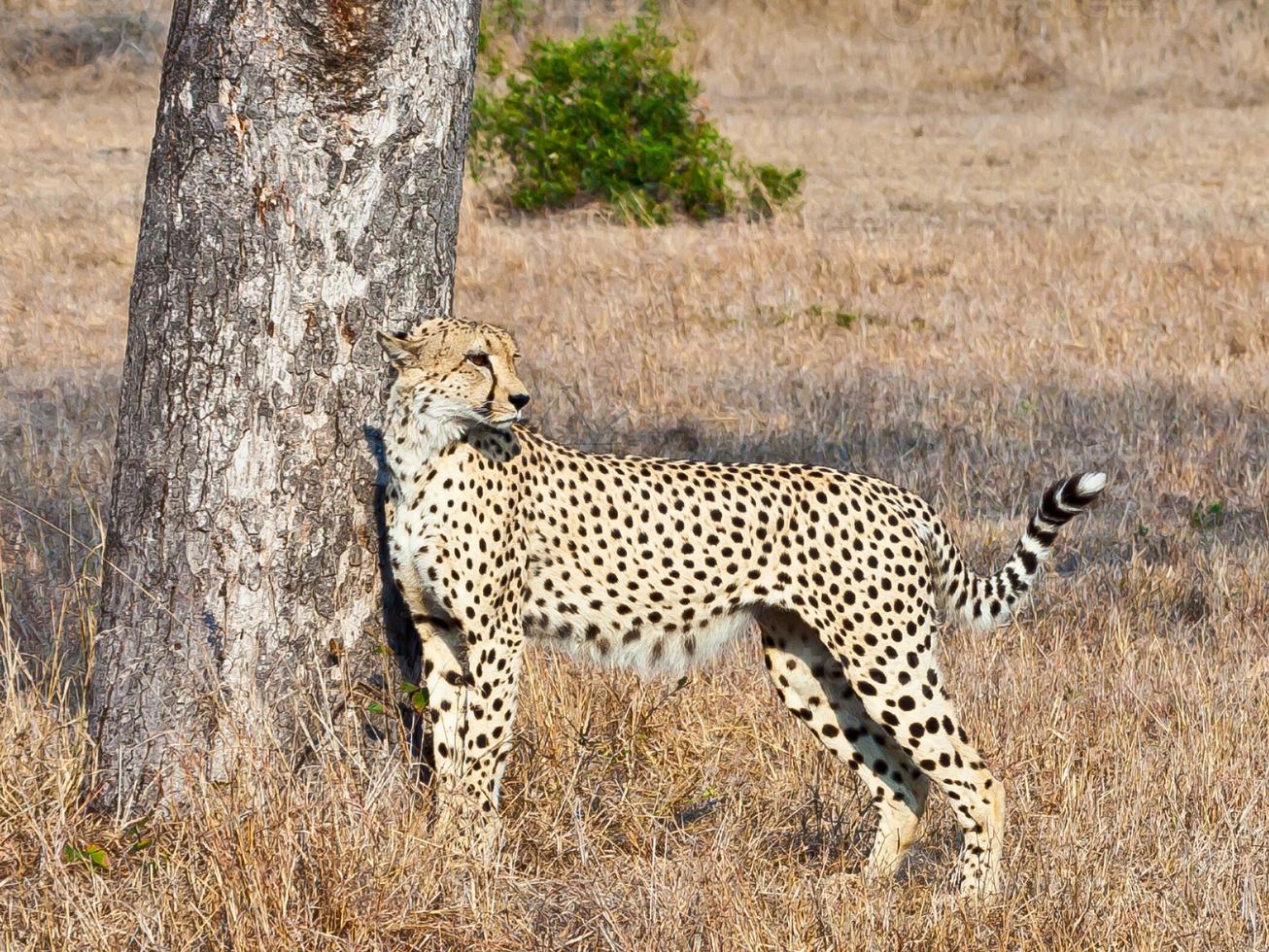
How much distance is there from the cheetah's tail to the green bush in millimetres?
8216

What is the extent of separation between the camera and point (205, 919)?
9.34ft

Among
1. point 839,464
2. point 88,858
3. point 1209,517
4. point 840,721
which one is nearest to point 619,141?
point 839,464

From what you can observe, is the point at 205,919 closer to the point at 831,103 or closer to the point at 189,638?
Result: the point at 189,638

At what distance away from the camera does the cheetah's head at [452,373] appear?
3328mm

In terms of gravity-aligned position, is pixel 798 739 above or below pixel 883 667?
below

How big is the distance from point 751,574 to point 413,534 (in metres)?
0.72

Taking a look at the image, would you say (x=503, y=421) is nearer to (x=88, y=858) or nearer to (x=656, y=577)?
(x=656, y=577)

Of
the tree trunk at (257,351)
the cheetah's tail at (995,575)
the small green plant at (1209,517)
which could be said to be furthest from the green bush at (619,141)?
the tree trunk at (257,351)

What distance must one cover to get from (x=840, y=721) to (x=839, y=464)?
9.87ft

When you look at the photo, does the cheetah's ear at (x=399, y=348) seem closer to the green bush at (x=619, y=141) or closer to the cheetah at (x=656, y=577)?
the cheetah at (x=656, y=577)

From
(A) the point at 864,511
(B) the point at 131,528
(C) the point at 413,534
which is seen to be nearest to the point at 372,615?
(C) the point at 413,534

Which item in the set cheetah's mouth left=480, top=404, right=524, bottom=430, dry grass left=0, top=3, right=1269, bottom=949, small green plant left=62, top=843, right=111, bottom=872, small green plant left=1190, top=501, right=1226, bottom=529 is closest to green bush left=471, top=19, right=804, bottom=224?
dry grass left=0, top=3, right=1269, bottom=949

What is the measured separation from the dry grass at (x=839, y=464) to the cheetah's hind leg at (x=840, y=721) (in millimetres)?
111

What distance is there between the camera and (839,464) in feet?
21.9
